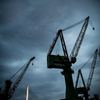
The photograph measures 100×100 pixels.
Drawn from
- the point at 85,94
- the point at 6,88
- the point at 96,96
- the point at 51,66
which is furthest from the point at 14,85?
the point at 96,96

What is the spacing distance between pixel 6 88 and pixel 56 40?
38.3 meters

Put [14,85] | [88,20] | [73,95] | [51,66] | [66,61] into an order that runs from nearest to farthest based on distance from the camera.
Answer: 1. [73,95]
2. [51,66]
3. [66,61]
4. [88,20]
5. [14,85]

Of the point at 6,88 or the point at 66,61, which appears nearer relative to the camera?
the point at 66,61

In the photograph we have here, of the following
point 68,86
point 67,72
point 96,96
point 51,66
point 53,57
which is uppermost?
point 53,57

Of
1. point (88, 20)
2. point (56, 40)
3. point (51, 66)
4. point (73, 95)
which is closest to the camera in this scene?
point (73, 95)

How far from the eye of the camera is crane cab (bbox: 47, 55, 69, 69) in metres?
39.0

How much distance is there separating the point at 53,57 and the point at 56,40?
1176 cm

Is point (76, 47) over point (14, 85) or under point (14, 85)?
over

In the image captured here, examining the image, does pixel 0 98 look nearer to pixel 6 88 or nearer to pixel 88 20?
pixel 6 88

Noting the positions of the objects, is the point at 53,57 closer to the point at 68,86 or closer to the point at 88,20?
the point at 68,86

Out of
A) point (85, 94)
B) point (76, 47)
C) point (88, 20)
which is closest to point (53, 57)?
point (76, 47)

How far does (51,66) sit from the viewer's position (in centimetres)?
3891

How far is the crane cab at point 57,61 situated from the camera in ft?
128

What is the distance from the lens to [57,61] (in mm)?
40375
